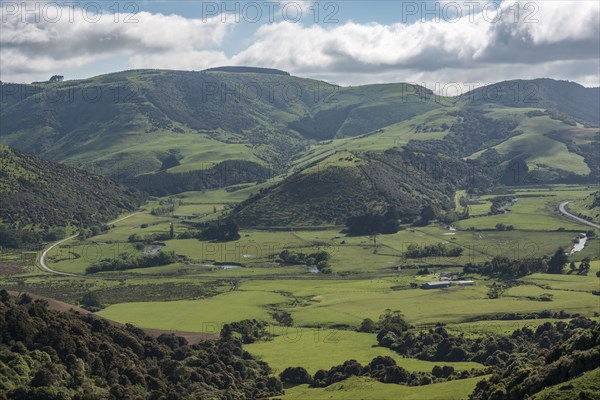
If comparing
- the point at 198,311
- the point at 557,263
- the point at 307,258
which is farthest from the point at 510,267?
the point at 198,311

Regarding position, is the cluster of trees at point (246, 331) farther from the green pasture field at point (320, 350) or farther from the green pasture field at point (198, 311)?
the green pasture field at point (198, 311)

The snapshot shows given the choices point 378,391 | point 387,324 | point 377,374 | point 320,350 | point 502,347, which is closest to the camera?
point 378,391

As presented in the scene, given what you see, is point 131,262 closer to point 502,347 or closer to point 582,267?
point 582,267

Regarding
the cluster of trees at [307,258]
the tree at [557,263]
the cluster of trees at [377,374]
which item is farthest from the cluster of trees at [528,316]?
the cluster of trees at [307,258]

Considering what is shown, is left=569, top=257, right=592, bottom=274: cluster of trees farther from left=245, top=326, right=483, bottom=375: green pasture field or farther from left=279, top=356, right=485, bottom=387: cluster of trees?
left=279, top=356, right=485, bottom=387: cluster of trees

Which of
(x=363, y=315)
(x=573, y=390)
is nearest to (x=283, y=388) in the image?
(x=363, y=315)

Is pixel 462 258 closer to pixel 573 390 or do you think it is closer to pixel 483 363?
pixel 483 363

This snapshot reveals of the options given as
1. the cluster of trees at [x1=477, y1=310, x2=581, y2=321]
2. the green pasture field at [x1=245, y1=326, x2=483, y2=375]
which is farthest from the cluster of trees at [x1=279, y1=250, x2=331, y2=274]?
the cluster of trees at [x1=477, y1=310, x2=581, y2=321]
